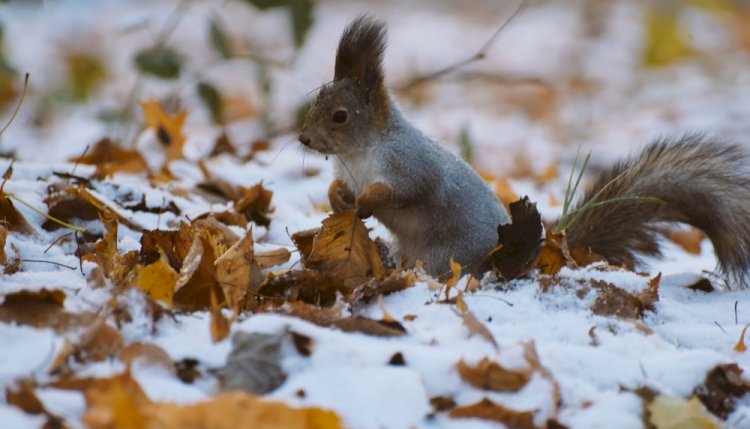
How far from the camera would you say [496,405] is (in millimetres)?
1502

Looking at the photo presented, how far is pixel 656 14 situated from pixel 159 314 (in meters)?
8.37

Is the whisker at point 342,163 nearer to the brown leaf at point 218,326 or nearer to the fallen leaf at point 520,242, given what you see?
the fallen leaf at point 520,242

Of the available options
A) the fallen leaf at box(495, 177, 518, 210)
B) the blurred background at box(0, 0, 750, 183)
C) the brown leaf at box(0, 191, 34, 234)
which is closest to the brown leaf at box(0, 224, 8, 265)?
the brown leaf at box(0, 191, 34, 234)

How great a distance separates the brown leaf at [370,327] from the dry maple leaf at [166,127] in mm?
2112

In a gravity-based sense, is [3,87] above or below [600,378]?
below

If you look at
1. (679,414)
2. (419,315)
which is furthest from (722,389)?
(419,315)

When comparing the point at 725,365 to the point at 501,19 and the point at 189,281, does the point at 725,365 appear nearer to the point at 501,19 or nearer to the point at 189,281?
the point at 189,281

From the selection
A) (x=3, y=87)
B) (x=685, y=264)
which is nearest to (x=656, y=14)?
(x=3, y=87)

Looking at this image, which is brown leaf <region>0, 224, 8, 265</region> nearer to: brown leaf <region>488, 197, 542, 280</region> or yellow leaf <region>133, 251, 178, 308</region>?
yellow leaf <region>133, 251, 178, 308</region>

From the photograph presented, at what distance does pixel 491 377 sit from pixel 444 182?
3.40 feet

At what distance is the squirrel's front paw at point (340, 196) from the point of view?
2.62 meters

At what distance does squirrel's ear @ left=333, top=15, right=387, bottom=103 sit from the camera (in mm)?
2514

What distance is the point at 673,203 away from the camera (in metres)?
2.53

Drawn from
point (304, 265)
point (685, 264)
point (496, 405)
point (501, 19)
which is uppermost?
point (496, 405)
